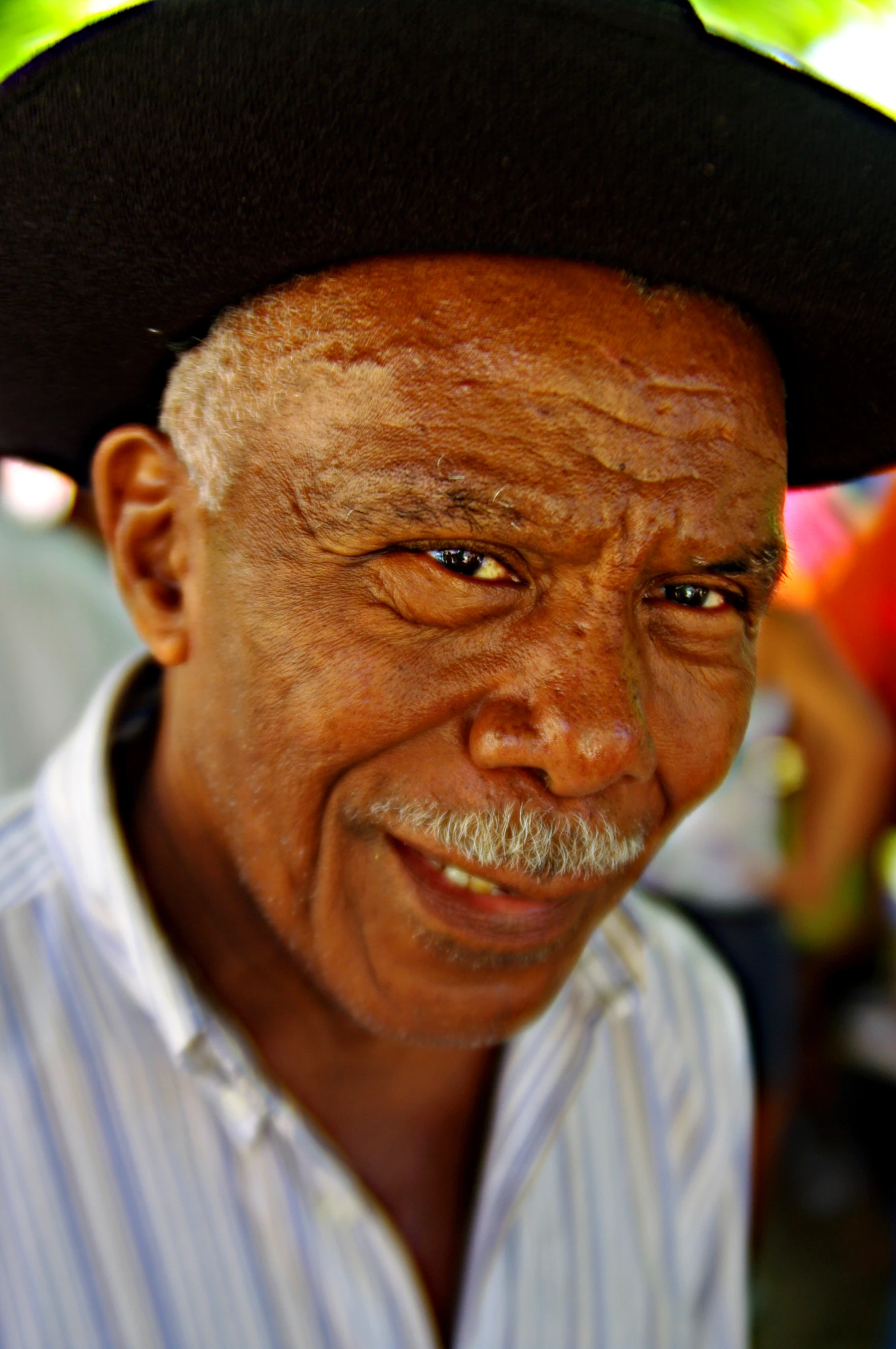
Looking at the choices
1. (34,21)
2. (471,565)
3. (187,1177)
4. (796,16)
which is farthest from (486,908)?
(796,16)

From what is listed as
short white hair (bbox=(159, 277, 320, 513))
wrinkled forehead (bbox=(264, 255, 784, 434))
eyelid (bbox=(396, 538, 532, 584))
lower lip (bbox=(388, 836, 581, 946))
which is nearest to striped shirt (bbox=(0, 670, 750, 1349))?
lower lip (bbox=(388, 836, 581, 946))

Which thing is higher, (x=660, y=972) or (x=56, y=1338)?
(x=660, y=972)

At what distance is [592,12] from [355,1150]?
133 cm

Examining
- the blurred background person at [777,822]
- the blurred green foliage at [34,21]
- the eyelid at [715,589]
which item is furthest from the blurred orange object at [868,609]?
the blurred green foliage at [34,21]

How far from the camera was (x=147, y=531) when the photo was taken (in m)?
1.28

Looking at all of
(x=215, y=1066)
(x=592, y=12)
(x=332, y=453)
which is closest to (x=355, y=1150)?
(x=215, y=1066)

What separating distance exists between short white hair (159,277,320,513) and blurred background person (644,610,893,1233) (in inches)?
76.6

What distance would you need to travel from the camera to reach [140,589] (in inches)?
50.8

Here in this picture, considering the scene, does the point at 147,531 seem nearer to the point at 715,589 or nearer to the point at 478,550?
the point at 478,550

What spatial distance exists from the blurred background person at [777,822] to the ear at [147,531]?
1.91m

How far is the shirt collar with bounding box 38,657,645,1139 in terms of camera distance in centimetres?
129

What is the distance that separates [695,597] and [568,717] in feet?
0.83

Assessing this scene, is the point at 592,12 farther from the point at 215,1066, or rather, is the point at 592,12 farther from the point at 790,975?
the point at 790,975

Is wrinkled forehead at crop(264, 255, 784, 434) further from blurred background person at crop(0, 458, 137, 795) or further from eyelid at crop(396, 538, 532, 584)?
blurred background person at crop(0, 458, 137, 795)
